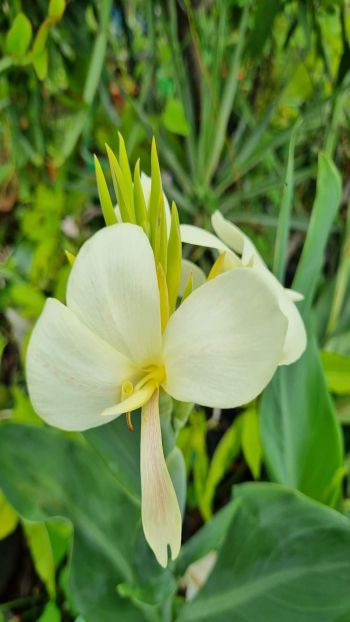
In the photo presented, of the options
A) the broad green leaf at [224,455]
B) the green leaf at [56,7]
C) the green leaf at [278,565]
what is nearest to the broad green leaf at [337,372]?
the broad green leaf at [224,455]

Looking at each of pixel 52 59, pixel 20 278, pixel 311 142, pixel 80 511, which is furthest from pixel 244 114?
pixel 80 511

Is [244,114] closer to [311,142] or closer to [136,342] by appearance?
[311,142]

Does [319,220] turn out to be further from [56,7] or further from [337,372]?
[56,7]

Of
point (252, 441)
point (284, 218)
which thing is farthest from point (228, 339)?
point (252, 441)

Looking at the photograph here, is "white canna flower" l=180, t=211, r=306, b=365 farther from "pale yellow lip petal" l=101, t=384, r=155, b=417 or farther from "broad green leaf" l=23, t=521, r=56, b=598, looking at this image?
"broad green leaf" l=23, t=521, r=56, b=598

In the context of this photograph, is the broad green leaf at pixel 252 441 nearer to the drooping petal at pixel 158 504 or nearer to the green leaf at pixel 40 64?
the drooping petal at pixel 158 504

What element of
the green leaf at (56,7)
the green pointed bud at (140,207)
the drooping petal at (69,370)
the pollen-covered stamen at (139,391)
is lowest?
the pollen-covered stamen at (139,391)
